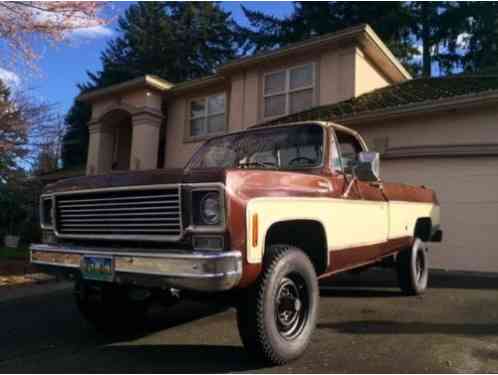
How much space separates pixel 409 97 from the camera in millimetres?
10883

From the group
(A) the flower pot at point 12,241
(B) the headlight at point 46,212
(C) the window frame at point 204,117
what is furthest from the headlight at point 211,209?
(A) the flower pot at point 12,241

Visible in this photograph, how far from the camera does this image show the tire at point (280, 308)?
315cm

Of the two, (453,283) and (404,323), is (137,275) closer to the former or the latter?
(404,323)

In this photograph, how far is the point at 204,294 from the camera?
338cm

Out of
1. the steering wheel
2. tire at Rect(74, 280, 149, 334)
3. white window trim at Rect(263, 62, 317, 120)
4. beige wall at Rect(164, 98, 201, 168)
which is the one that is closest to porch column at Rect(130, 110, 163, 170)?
beige wall at Rect(164, 98, 201, 168)

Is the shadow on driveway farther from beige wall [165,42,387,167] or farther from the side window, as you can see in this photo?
beige wall [165,42,387,167]

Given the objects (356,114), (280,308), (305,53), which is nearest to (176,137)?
(305,53)

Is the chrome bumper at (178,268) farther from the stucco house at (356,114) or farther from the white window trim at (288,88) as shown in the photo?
the white window trim at (288,88)

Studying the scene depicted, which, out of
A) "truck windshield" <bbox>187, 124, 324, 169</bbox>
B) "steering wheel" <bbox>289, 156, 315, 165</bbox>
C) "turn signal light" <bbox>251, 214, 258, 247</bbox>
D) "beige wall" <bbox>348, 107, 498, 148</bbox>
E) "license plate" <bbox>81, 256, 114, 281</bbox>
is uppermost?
"beige wall" <bbox>348, 107, 498, 148</bbox>

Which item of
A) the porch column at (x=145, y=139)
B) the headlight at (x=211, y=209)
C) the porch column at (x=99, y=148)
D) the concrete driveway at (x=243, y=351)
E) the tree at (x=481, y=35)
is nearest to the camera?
the headlight at (x=211, y=209)

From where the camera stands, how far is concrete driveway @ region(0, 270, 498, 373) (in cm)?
345

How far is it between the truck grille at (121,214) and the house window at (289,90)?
1044 cm

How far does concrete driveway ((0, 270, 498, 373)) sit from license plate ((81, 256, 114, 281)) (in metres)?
0.73

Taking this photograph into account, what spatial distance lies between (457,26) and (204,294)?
90.3ft
